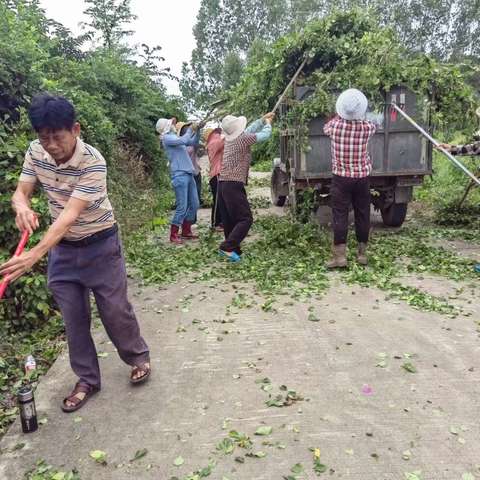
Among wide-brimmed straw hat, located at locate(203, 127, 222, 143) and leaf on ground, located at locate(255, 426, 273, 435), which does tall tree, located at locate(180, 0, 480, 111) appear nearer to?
wide-brimmed straw hat, located at locate(203, 127, 222, 143)

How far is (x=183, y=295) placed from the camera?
18.3 ft

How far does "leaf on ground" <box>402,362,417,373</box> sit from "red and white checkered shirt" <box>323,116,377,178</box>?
272cm

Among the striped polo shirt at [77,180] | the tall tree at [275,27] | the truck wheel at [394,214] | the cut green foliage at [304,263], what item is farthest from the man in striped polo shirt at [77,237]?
the tall tree at [275,27]

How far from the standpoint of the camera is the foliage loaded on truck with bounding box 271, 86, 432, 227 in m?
7.33

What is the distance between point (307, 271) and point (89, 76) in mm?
5986

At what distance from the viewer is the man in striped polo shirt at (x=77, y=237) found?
286 centimetres

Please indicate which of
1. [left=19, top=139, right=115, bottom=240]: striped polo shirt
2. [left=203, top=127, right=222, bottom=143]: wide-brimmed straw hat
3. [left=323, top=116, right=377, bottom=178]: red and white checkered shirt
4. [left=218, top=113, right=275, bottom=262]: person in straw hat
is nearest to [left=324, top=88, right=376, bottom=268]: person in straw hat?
[left=323, top=116, right=377, bottom=178]: red and white checkered shirt

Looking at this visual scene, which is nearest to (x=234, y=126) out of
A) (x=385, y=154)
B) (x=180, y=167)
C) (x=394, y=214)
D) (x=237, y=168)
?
(x=237, y=168)

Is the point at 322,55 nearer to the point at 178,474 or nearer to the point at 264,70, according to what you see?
the point at 264,70

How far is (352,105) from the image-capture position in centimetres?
585

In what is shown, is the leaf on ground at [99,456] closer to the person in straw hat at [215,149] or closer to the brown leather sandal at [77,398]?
the brown leather sandal at [77,398]

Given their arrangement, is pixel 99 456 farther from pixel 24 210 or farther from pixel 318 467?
pixel 24 210

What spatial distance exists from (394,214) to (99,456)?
658cm

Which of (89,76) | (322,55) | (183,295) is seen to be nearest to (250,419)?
(183,295)
